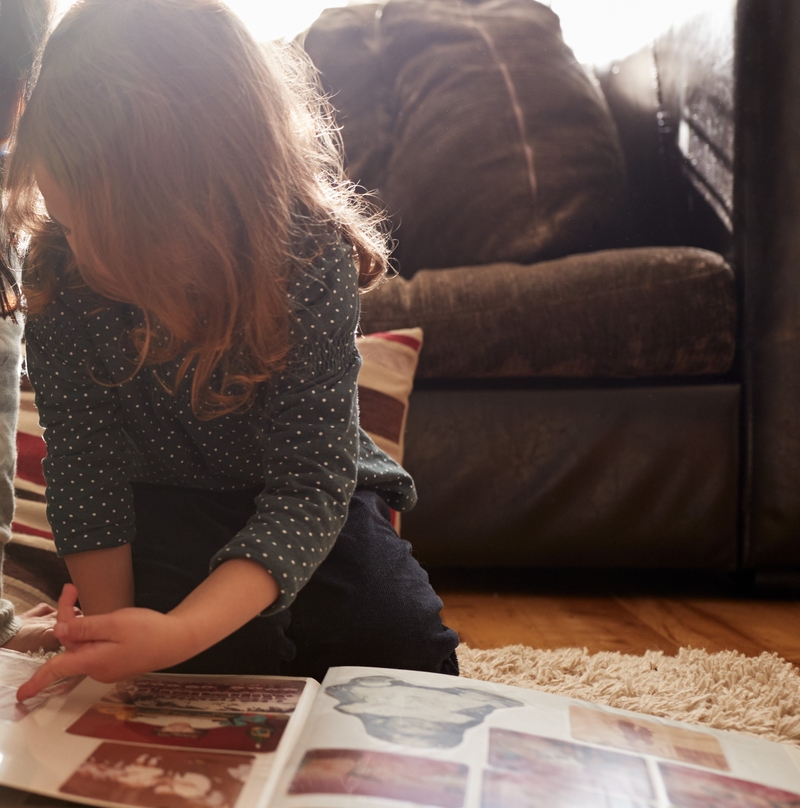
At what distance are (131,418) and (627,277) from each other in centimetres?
60

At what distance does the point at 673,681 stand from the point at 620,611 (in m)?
0.27

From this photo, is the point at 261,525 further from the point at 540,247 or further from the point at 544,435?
the point at 540,247

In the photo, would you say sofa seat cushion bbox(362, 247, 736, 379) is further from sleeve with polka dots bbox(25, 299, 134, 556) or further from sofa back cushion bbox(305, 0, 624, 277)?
sleeve with polka dots bbox(25, 299, 134, 556)

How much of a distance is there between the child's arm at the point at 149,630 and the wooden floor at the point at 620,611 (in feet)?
1.32

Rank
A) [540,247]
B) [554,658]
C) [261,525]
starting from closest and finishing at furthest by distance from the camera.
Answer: [261,525] < [554,658] < [540,247]

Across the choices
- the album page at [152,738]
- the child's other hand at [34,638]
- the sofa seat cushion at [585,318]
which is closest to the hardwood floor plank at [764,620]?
the sofa seat cushion at [585,318]

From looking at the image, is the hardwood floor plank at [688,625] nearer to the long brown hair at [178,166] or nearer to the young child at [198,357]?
the young child at [198,357]

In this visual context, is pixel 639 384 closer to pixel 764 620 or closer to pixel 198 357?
pixel 764 620

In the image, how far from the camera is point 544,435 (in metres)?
0.96

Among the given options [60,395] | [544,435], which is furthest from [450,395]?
[60,395]

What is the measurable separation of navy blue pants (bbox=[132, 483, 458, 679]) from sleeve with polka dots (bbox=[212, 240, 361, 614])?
0.11 m

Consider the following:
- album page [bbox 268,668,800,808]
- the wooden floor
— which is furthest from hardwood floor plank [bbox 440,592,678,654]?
album page [bbox 268,668,800,808]

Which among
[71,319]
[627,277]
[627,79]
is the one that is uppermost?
[627,79]

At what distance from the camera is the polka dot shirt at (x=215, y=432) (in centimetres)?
45
